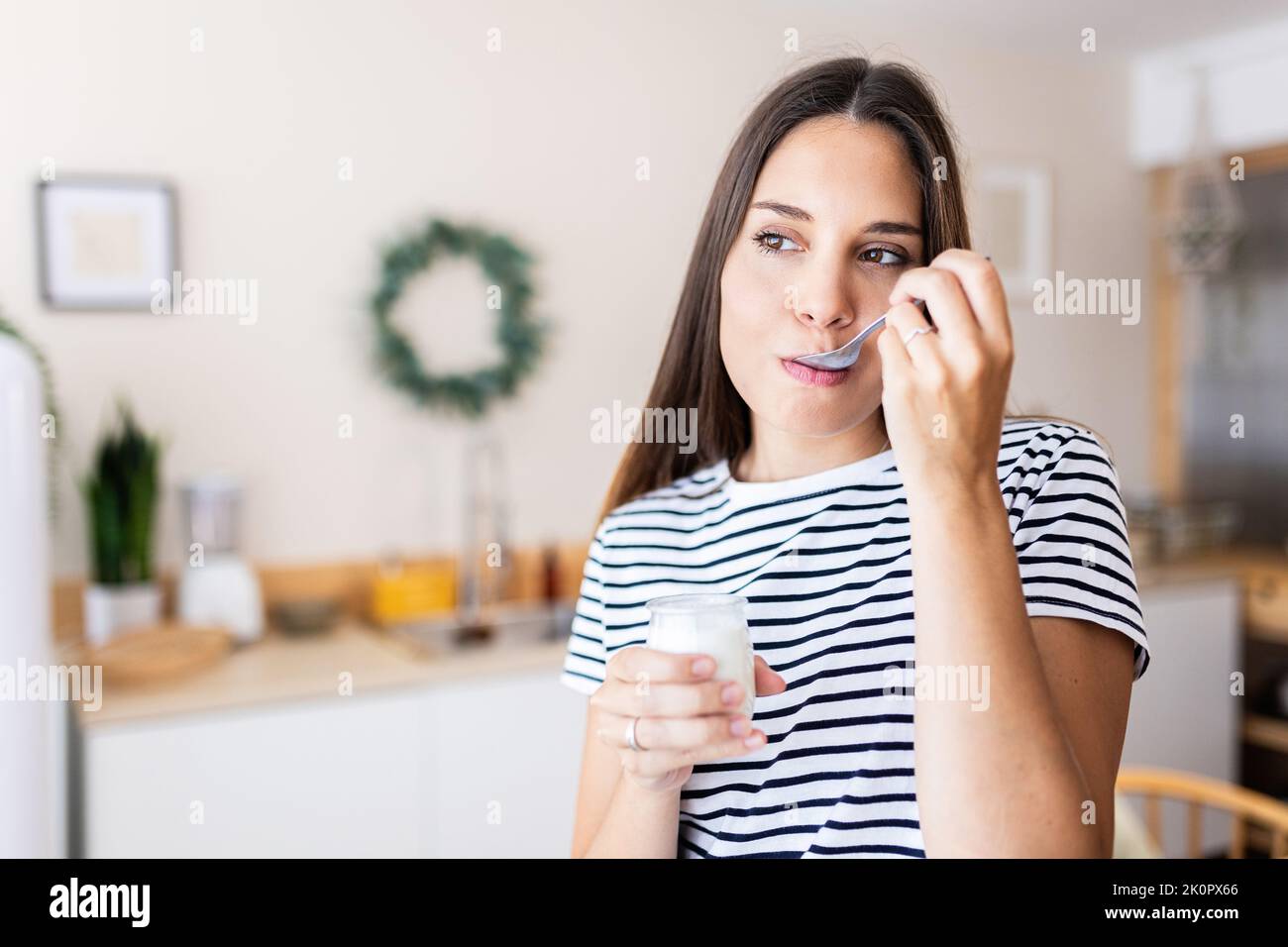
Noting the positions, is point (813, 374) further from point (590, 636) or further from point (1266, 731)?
point (1266, 731)

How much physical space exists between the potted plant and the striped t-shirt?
0.98 metres

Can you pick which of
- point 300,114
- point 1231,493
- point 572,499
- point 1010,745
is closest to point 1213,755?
point 1231,493

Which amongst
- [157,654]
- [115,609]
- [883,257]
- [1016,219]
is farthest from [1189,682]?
[115,609]

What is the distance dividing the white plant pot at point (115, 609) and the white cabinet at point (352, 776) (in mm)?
225

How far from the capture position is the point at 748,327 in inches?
19.3

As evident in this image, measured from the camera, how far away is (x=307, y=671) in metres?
1.25

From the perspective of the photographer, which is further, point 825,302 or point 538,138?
point 538,138

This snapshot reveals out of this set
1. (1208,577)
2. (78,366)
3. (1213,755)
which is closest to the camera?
(1208,577)

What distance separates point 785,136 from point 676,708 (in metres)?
0.25

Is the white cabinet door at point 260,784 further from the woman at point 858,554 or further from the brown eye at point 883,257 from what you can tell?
the brown eye at point 883,257

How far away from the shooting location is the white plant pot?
51.3 inches

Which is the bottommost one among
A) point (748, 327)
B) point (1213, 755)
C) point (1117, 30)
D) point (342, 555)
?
point (1213, 755)

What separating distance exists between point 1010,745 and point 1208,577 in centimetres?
46
